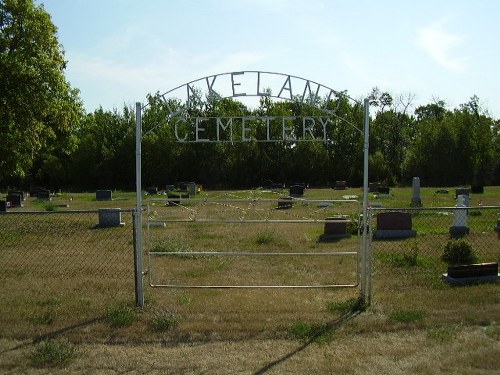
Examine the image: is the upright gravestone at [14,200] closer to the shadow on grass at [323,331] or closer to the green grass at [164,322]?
the green grass at [164,322]

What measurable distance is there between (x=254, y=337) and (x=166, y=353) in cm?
110

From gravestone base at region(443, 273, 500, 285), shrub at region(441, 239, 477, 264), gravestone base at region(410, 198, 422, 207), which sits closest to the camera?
gravestone base at region(443, 273, 500, 285)

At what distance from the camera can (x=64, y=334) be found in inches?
242

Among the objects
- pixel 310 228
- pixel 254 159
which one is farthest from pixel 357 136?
pixel 310 228

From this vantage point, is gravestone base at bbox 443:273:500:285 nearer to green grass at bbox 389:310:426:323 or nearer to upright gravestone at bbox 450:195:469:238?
green grass at bbox 389:310:426:323

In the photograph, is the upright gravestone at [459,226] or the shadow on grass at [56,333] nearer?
the shadow on grass at [56,333]

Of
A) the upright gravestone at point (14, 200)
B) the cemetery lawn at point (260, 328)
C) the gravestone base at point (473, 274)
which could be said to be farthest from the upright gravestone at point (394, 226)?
the upright gravestone at point (14, 200)

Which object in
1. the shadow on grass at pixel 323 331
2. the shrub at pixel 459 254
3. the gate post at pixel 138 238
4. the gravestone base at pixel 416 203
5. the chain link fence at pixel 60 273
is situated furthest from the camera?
the gravestone base at pixel 416 203

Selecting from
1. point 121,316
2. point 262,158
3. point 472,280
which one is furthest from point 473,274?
point 262,158

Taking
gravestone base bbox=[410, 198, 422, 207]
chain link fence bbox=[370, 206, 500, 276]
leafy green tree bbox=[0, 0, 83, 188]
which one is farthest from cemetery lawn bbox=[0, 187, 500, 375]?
gravestone base bbox=[410, 198, 422, 207]

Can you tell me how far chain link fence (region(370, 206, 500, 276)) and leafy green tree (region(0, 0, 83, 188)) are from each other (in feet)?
46.0

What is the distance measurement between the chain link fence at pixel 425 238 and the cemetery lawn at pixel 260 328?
3.34 ft

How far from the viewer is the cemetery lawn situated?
5.23 m

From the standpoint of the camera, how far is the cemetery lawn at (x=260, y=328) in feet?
17.2
